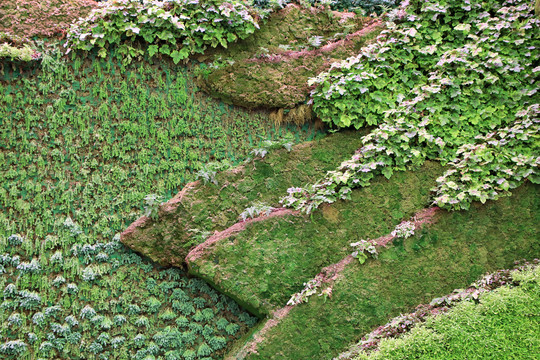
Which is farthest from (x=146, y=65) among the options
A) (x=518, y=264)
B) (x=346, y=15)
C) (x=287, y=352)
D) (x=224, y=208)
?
(x=518, y=264)

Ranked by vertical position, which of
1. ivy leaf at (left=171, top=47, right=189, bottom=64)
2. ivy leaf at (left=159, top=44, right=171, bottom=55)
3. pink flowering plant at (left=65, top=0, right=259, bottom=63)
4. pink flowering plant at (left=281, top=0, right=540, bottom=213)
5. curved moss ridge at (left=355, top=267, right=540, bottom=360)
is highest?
pink flowering plant at (left=65, top=0, right=259, bottom=63)

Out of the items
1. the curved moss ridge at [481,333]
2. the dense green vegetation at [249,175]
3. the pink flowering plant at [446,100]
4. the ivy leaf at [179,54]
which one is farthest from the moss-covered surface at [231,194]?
the curved moss ridge at [481,333]

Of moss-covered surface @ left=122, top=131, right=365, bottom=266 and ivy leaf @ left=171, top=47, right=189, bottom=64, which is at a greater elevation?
ivy leaf @ left=171, top=47, right=189, bottom=64

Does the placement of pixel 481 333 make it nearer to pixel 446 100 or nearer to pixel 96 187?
pixel 446 100

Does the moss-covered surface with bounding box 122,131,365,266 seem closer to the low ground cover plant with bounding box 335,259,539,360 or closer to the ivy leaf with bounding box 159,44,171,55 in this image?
the ivy leaf with bounding box 159,44,171,55

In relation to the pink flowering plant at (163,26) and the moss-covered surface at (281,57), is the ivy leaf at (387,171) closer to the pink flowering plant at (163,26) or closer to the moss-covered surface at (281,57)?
the moss-covered surface at (281,57)

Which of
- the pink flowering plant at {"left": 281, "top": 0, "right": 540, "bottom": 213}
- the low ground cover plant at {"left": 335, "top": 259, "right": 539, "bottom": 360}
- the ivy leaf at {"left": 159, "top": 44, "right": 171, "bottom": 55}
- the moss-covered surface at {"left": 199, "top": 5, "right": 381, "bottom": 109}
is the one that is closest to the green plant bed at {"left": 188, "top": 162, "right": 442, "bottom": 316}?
the pink flowering plant at {"left": 281, "top": 0, "right": 540, "bottom": 213}
